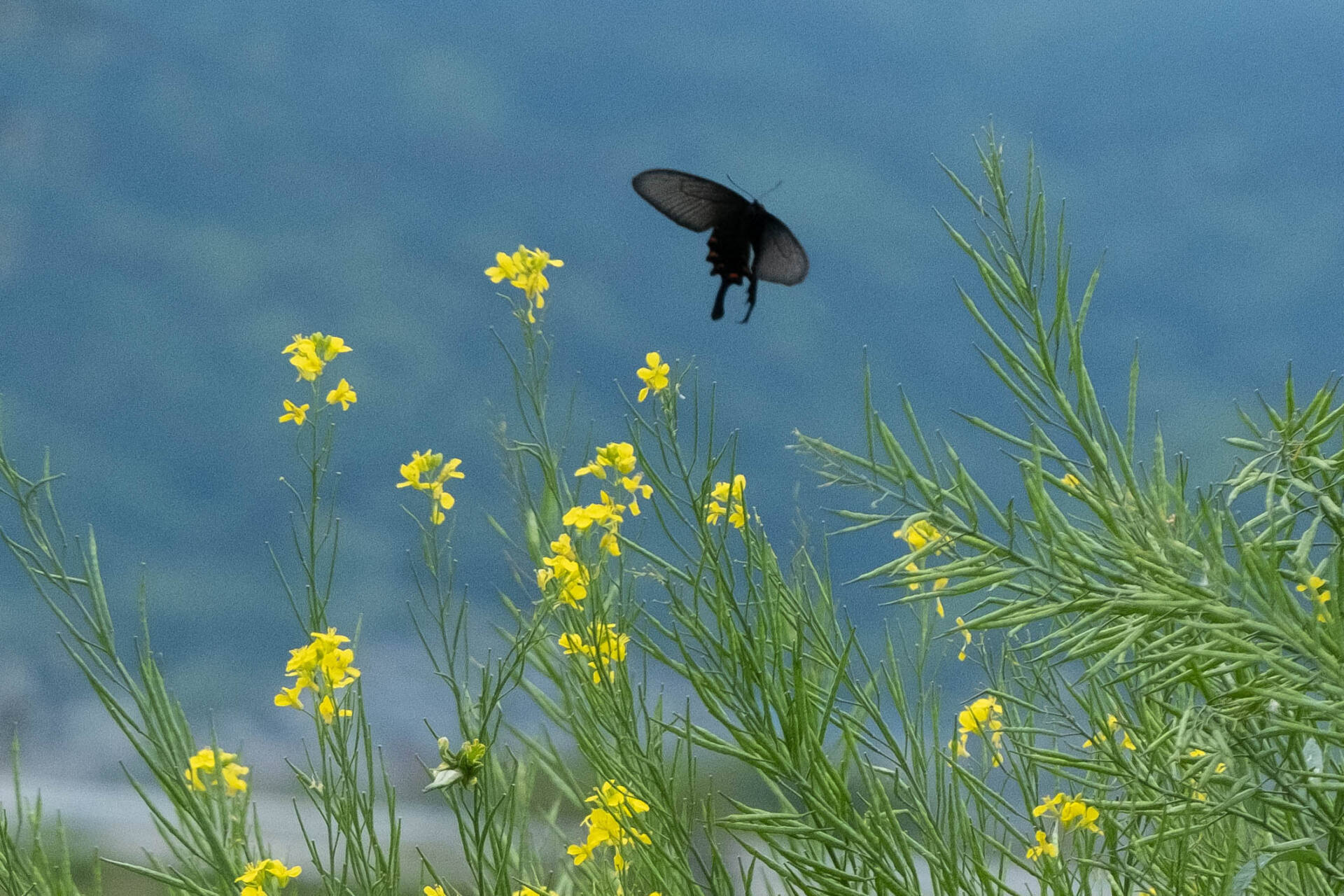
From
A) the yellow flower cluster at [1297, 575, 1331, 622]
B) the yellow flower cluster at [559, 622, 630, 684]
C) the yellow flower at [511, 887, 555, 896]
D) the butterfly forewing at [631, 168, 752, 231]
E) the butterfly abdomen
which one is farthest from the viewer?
the butterfly abdomen

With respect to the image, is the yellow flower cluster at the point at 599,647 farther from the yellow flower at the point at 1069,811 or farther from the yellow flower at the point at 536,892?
the yellow flower at the point at 1069,811

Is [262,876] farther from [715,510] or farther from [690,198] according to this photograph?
[690,198]

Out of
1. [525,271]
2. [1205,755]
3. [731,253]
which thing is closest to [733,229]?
[731,253]

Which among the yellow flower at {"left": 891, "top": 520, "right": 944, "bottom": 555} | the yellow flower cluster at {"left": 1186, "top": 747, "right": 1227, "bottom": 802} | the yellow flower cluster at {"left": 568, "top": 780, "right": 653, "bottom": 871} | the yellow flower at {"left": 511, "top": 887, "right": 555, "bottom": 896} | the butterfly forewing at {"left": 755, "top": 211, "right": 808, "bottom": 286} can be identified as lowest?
the yellow flower at {"left": 511, "top": 887, "right": 555, "bottom": 896}

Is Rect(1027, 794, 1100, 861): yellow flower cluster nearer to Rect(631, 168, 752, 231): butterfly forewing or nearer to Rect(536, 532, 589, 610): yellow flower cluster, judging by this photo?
Rect(536, 532, 589, 610): yellow flower cluster

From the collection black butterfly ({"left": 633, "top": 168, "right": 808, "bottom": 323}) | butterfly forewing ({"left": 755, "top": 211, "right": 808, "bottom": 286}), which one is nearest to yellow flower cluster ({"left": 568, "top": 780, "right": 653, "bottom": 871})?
black butterfly ({"left": 633, "top": 168, "right": 808, "bottom": 323})

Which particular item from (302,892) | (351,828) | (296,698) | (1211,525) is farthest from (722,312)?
(302,892)

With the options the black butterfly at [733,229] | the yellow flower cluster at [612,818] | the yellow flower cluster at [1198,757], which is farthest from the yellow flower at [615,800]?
the black butterfly at [733,229]
